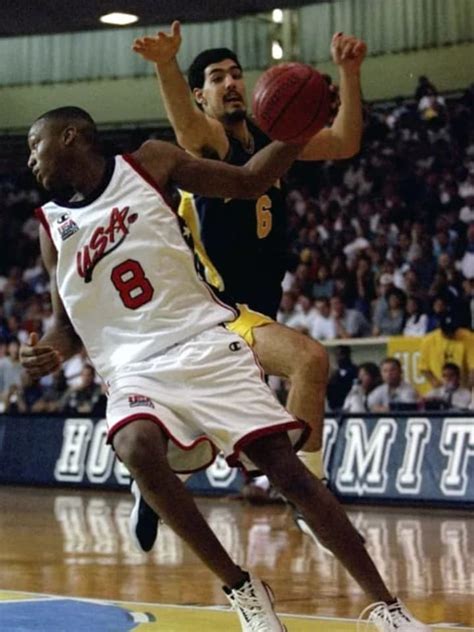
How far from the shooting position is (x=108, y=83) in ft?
74.7

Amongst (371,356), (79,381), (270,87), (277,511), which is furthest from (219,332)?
(79,381)

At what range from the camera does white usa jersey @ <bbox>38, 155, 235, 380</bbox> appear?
5070 millimetres

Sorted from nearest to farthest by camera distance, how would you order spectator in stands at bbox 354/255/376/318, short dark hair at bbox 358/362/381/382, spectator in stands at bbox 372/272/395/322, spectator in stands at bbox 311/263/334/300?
short dark hair at bbox 358/362/381/382, spectator in stands at bbox 372/272/395/322, spectator in stands at bbox 354/255/376/318, spectator in stands at bbox 311/263/334/300

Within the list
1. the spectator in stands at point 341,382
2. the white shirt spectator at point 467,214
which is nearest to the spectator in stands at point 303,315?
the spectator in stands at point 341,382

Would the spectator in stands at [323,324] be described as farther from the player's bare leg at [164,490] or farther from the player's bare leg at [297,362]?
the player's bare leg at [164,490]

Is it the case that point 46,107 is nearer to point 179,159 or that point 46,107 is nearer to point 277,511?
point 277,511

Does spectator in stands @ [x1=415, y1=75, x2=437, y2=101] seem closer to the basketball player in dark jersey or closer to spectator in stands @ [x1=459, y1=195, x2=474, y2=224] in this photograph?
spectator in stands @ [x1=459, y1=195, x2=474, y2=224]

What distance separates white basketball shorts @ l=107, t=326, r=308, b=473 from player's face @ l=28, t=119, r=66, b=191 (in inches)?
29.5

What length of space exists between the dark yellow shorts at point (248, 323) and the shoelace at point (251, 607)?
1.81m

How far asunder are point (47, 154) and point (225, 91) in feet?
5.77

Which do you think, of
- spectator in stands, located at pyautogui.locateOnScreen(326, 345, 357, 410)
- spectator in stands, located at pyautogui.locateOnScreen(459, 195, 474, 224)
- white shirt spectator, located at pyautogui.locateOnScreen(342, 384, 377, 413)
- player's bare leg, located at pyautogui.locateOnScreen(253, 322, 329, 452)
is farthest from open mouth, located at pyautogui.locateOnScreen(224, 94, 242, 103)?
spectator in stands, located at pyautogui.locateOnScreen(459, 195, 474, 224)

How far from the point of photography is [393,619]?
4.83 m

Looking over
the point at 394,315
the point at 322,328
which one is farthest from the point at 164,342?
the point at 322,328

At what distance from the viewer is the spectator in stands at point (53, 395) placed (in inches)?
622
